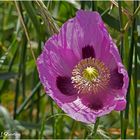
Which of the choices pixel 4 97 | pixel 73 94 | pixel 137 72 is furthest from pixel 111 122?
pixel 73 94

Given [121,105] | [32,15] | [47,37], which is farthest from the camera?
[47,37]

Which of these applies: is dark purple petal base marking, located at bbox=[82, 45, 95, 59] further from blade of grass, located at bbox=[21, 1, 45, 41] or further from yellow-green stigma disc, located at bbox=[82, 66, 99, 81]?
blade of grass, located at bbox=[21, 1, 45, 41]

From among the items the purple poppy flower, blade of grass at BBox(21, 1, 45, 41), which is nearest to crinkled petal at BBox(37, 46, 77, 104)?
the purple poppy flower

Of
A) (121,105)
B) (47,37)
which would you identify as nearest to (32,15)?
(47,37)

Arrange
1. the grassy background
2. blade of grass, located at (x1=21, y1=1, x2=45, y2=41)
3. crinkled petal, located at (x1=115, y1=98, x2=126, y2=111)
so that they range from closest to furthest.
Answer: crinkled petal, located at (x1=115, y1=98, x2=126, y2=111)
the grassy background
blade of grass, located at (x1=21, y1=1, x2=45, y2=41)

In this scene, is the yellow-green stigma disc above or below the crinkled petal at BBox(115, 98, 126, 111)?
above

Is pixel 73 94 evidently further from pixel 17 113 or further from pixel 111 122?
pixel 111 122

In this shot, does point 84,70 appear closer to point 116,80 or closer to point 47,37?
point 116,80
